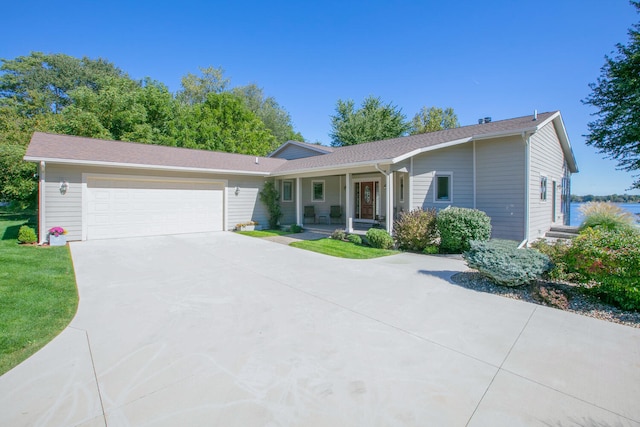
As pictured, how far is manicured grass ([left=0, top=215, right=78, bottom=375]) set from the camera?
3586 millimetres

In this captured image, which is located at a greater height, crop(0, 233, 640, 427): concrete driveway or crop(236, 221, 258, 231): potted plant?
crop(236, 221, 258, 231): potted plant

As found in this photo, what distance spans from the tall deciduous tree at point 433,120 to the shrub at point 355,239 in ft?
84.4

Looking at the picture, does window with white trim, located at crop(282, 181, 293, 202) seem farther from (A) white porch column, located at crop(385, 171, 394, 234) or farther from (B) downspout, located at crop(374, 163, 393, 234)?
(A) white porch column, located at crop(385, 171, 394, 234)

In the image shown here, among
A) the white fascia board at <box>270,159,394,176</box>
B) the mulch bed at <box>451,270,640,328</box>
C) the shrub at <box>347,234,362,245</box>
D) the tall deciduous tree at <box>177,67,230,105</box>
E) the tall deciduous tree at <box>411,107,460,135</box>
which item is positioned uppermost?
the tall deciduous tree at <box>177,67,230,105</box>

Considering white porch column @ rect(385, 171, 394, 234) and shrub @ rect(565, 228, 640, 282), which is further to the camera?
white porch column @ rect(385, 171, 394, 234)

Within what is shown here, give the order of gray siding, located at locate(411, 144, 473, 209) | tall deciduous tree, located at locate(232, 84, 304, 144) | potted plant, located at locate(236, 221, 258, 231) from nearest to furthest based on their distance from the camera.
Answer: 1. gray siding, located at locate(411, 144, 473, 209)
2. potted plant, located at locate(236, 221, 258, 231)
3. tall deciduous tree, located at locate(232, 84, 304, 144)

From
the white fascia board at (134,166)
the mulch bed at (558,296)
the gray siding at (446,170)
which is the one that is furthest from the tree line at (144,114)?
the mulch bed at (558,296)

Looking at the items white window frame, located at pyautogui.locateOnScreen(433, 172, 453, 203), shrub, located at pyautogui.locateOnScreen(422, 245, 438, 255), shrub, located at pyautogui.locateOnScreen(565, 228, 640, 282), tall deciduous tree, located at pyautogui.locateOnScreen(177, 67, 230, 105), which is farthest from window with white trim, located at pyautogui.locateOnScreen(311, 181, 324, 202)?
tall deciduous tree, located at pyautogui.locateOnScreen(177, 67, 230, 105)

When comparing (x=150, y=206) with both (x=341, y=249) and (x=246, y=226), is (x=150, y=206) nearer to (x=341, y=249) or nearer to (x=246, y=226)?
(x=246, y=226)

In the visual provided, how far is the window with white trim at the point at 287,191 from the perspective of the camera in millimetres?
16516

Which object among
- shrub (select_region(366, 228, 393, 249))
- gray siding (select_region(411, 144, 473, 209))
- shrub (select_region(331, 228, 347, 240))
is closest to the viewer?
shrub (select_region(366, 228, 393, 249))

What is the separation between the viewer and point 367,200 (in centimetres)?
1491

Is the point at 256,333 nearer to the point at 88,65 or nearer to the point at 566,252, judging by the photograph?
the point at 566,252

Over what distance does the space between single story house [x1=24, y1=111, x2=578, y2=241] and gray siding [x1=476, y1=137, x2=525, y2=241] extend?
0.03 m
